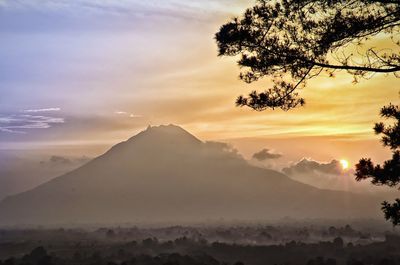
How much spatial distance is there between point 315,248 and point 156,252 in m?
32.4

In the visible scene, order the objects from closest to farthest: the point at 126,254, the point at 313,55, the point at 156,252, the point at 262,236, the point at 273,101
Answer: the point at 313,55 < the point at 273,101 < the point at 126,254 < the point at 156,252 < the point at 262,236

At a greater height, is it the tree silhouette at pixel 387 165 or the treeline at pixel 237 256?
the tree silhouette at pixel 387 165

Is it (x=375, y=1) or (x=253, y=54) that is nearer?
(x=375, y=1)

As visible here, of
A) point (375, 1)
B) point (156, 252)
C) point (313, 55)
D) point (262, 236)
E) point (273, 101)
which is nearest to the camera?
point (375, 1)

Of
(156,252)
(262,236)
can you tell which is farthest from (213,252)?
(262,236)

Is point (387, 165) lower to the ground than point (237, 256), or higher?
higher

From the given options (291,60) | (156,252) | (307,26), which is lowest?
(156,252)

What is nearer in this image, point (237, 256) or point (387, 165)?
point (387, 165)

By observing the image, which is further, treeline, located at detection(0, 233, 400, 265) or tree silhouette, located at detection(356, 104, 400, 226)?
treeline, located at detection(0, 233, 400, 265)

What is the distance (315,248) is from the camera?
348 feet

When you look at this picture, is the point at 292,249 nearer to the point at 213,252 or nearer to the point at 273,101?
the point at 213,252

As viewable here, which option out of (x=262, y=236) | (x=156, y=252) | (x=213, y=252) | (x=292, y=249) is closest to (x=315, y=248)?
(x=292, y=249)

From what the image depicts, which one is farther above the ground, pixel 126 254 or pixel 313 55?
pixel 313 55

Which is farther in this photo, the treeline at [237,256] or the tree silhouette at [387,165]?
the treeline at [237,256]
